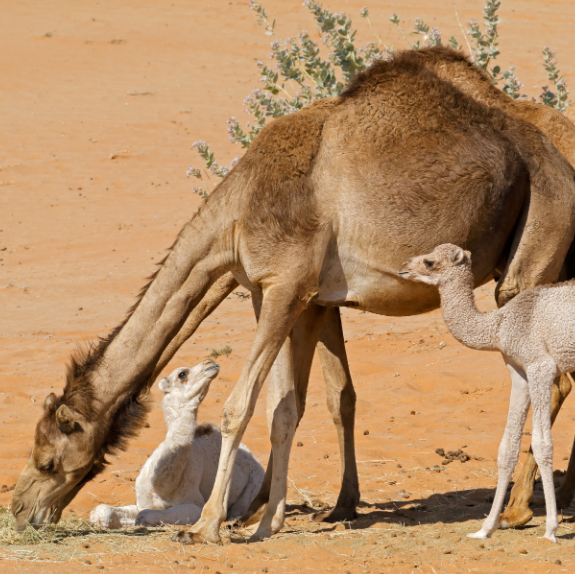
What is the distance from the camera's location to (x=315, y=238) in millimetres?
6039

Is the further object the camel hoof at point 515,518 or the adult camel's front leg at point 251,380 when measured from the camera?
the camel hoof at point 515,518

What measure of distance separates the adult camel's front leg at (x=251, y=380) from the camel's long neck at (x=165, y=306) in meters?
0.50

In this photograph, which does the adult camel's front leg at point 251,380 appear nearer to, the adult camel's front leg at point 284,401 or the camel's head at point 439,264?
the adult camel's front leg at point 284,401

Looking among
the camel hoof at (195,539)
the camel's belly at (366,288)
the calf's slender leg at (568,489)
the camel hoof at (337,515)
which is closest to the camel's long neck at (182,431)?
the camel hoof at (337,515)

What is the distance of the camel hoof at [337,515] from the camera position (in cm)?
697

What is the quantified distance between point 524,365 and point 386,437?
11.7ft

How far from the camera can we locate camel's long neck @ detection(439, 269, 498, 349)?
5762mm

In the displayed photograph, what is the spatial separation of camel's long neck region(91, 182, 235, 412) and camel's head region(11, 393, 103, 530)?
0.70 feet

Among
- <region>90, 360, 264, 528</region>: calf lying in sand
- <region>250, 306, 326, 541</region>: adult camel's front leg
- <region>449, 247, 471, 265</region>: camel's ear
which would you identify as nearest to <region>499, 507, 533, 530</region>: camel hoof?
<region>250, 306, 326, 541</region>: adult camel's front leg

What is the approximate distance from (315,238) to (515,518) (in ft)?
7.79

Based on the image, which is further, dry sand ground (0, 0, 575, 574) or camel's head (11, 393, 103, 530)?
camel's head (11, 393, 103, 530)

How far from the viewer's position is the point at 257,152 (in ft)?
20.6

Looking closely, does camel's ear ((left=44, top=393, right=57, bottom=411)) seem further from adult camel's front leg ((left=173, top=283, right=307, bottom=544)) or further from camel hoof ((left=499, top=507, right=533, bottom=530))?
camel hoof ((left=499, top=507, right=533, bottom=530))

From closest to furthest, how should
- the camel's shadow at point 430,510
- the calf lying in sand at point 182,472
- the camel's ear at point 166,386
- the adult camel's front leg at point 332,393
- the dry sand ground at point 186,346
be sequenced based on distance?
the dry sand ground at point 186,346 < the camel's shadow at point 430,510 < the calf lying in sand at point 182,472 < the adult camel's front leg at point 332,393 < the camel's ear at point 166,386
